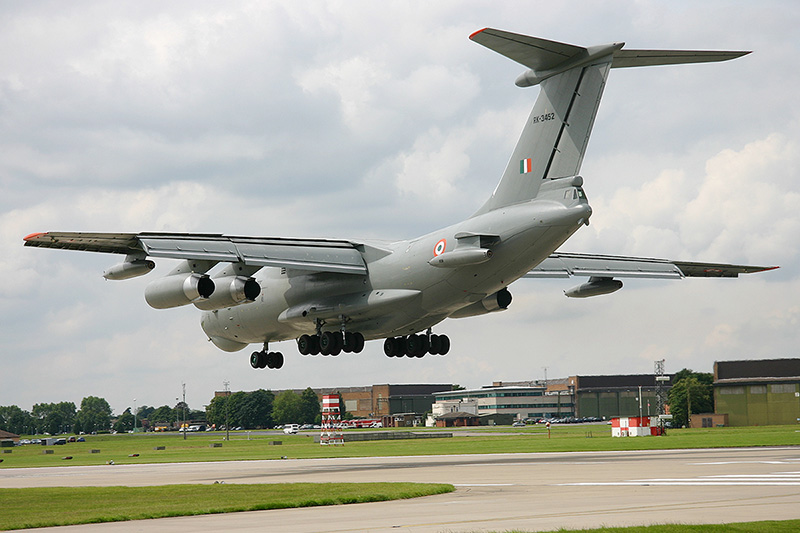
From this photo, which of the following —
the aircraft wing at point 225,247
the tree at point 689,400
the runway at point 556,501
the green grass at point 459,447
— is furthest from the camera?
the tree at point 689,400

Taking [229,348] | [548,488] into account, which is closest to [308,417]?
[229,348]

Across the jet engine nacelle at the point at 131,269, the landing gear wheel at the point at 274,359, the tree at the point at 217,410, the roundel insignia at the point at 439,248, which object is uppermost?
the roundel insignia at the point at 439,248

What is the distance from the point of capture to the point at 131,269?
89.9ft

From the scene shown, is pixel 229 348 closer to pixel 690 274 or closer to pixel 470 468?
pixel 470 468

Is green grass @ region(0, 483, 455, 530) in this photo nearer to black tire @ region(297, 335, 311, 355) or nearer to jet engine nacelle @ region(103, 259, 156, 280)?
jet engine nacelle @ region(103, 259, 156, 280)

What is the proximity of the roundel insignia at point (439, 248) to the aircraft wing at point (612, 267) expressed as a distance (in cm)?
618

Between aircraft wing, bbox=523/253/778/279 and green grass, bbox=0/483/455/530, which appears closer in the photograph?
green grass, bbox=0/483/455/530

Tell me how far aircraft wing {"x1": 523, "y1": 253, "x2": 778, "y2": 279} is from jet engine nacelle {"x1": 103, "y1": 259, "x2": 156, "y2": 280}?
13.4 meters

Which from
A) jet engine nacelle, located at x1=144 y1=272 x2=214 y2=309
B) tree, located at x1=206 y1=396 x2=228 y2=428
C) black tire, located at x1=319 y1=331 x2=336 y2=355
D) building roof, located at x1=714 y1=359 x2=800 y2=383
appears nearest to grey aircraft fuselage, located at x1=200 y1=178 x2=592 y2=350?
black tire, located at x1=319 y1=331 x2=336 y2=355

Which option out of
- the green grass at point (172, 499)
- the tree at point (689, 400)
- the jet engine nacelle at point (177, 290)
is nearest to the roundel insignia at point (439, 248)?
the jet engine nacelle at point (177, 290)

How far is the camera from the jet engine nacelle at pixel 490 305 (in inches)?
1262

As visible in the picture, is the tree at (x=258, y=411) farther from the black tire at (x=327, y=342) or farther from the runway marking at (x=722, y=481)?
the runway marking at (x=722, y=481)

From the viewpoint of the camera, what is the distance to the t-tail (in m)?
24.0

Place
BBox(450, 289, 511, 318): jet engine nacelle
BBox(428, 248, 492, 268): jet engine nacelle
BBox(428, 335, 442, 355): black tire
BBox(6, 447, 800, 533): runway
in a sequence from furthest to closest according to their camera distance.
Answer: BBox(428, 335, 442, 355): black tire → BBox(450, 289, 511, 318): jet engine nacelle → BBox(428, 248, 492, 268): jet engine nacelle → BBox(6, 447, 800, 533): runway
